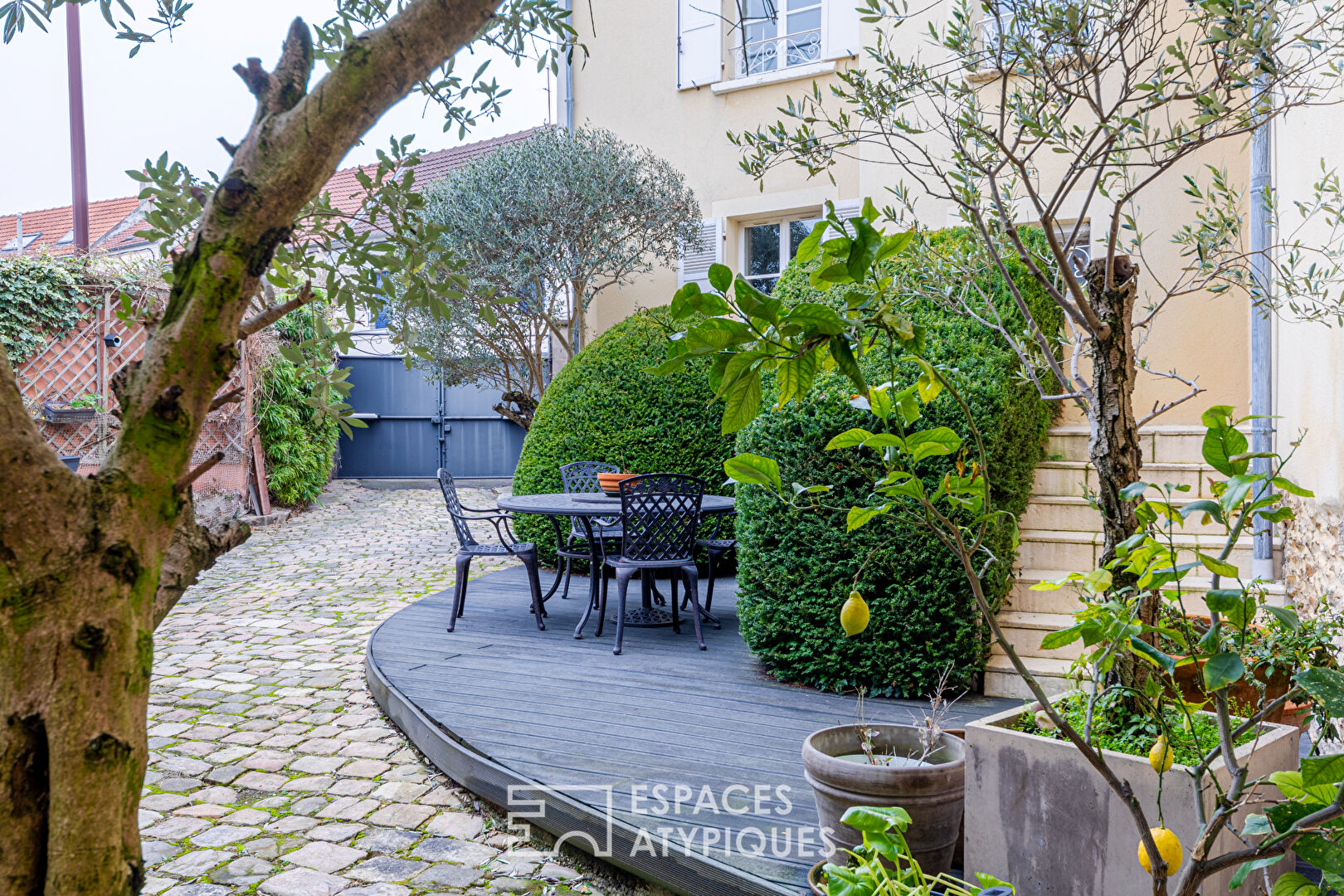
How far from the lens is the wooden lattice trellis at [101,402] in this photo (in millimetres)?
9594

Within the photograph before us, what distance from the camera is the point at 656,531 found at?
200 inches

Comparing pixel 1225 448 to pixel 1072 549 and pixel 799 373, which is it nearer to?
pixel 799 373

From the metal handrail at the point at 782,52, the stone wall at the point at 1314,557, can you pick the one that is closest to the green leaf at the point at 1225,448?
the stone wall at the point at 1314,557

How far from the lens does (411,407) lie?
48.1ft

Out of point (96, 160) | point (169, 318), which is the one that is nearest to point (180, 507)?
point (169, 318)

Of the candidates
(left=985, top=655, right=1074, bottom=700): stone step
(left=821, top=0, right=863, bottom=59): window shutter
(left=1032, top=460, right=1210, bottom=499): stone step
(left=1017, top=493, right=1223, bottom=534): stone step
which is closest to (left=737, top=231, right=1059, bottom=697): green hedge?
(left=985, top=655, right=1074, bottom=700): stone step

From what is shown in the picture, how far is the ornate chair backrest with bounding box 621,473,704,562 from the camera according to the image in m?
5.01

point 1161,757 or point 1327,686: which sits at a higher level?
point 1327,686

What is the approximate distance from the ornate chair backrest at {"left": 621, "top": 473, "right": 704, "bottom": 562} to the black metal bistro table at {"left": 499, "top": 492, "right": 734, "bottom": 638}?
0.44ft

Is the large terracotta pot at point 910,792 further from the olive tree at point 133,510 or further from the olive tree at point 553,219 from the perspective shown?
A: the olive tree at point 553,219

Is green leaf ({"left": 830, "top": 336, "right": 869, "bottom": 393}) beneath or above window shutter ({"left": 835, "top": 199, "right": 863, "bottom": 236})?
beneath

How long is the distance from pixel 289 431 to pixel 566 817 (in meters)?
9.40

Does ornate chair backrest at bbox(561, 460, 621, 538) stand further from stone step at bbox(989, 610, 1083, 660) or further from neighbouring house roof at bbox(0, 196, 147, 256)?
neighbouring house roof at bbox(0, 196, 147, 256)

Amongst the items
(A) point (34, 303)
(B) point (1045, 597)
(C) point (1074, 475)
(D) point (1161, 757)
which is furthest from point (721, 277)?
(A) point (34, 303)
